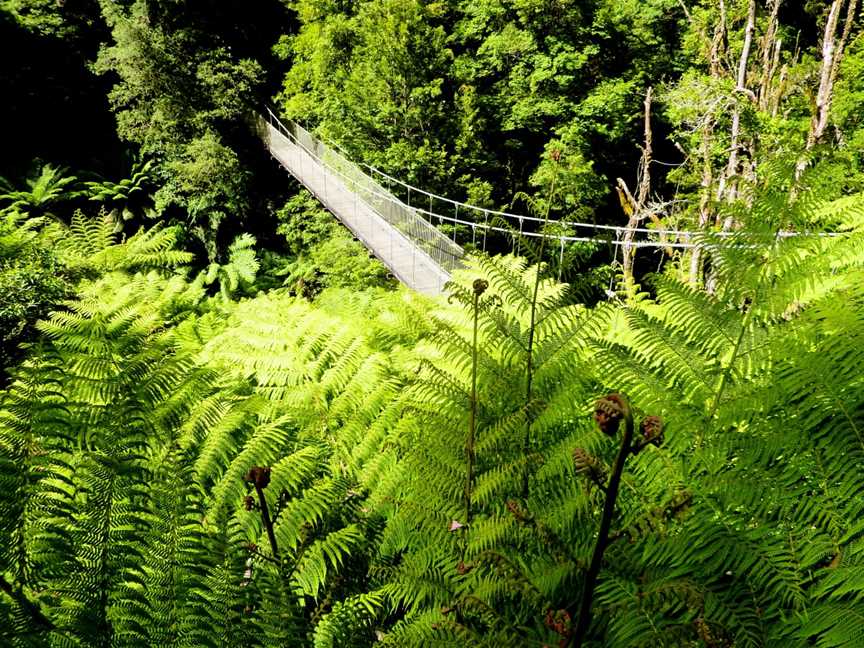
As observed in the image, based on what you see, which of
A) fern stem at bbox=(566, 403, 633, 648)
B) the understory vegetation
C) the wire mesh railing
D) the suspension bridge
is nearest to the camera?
fern stem at bbox=(566, 403, 633, 648)

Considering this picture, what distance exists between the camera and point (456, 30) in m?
13.2

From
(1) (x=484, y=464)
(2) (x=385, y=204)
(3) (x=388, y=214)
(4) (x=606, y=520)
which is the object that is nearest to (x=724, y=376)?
(1) (x=484, y=464)

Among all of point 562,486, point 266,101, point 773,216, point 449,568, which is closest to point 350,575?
point 449,568

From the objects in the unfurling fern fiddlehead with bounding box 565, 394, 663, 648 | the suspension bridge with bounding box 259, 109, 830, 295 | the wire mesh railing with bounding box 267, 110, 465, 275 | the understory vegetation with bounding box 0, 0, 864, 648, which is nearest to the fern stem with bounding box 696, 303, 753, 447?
the understory vegetation with bounding box 0, 0, 864, 648

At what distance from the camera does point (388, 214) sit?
9.11 meters

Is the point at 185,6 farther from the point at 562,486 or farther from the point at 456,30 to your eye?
the point at 562,486

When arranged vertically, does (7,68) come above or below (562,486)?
above

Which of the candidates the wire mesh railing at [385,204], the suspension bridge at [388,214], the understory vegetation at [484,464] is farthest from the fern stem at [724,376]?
the wire mesh railing at [385,204]

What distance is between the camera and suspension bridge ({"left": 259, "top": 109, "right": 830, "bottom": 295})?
7.31 metres

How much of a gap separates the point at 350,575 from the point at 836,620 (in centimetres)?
89

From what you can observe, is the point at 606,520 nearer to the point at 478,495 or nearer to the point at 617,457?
the point at 617,457

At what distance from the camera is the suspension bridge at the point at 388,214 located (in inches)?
288

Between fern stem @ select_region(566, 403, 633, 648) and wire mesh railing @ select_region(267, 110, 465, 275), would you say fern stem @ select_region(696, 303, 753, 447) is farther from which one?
wire mesh railing @ select_region(267, 110, 465, 275)

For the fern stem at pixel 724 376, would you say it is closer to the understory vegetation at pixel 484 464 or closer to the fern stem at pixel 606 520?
the understory vegetation at pixel 484 464
